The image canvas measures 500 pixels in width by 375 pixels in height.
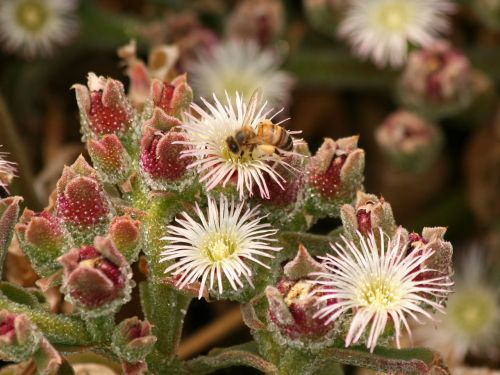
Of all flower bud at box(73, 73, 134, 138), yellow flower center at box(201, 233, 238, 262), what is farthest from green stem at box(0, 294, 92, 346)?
flower bud at box(73, 73, 134, 138)

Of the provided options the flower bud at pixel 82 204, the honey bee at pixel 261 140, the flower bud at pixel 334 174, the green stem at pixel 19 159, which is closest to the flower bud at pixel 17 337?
the flower bud at pixel 82 204

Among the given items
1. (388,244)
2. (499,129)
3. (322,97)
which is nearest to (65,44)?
(322,97)

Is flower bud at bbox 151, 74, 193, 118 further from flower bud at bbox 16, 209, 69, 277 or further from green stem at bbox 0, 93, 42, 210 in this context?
green stem at bbox 0, 93, 42, 210

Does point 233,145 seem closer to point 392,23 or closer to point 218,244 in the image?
point 218,244

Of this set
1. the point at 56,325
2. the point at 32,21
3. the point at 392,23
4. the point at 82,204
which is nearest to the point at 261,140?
the point at 82,204

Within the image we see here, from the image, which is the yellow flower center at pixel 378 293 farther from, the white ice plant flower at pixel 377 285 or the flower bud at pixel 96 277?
the flower bud at pixel 96 277

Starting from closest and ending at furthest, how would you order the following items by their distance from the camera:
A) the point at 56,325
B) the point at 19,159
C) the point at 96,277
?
the point at 96,277
the point at 56,325
the point at 19,159

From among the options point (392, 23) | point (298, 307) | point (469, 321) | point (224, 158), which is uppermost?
point (392, 23)
